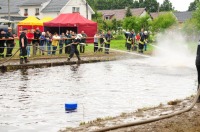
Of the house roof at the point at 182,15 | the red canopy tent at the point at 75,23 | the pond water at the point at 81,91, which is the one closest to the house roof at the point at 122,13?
the house roof at the point at 182,15

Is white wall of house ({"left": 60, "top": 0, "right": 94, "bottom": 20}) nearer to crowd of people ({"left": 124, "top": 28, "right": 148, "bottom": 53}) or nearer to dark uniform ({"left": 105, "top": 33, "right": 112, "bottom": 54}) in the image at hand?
crowd of people ({"left": 124, "top": 28, "right": 148, "bottom": 53})

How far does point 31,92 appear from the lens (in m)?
14.2

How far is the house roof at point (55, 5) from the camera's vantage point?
6900 cm

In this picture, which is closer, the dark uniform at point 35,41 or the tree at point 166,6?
the dark uniform at point 35,41

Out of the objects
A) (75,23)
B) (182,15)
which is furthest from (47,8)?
(182,15)

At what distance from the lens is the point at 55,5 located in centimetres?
7038

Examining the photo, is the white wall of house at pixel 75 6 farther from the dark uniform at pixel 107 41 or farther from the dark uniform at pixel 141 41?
the dark uniform at pixel 107 41

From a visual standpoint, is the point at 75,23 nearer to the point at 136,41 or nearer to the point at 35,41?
the point at 136,41

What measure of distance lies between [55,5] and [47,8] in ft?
4.91

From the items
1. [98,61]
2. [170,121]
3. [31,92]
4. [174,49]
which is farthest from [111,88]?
[174,49]

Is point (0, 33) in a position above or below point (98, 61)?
above

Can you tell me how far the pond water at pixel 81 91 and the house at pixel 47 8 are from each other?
157 ft

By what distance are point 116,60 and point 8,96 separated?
1463 centimetres

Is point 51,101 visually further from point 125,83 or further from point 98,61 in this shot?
point 98,61
